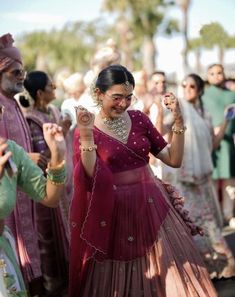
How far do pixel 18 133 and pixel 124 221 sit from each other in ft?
3.62

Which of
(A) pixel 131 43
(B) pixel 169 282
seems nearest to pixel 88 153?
(B) pixel 169 282

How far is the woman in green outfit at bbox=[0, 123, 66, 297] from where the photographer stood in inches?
109

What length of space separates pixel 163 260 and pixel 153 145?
77 centimetres

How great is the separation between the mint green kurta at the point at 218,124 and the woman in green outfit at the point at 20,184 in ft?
17.6

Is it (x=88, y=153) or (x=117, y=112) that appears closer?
(x=88, y=153)

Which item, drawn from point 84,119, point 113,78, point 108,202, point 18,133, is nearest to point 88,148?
point 84,119

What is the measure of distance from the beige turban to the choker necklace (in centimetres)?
92

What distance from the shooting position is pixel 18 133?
4488 millimetres

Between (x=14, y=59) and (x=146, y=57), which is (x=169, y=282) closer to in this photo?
(x=14, y=59)

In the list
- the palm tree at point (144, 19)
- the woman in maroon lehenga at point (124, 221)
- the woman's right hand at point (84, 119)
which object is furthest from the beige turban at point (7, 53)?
the palm tree at point (144, 19)

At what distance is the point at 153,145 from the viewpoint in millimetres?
4133

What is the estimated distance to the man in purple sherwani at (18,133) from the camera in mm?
4246

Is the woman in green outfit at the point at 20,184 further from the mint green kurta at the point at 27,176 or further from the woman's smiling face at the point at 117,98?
the woman's smiling face at the point at 117,98

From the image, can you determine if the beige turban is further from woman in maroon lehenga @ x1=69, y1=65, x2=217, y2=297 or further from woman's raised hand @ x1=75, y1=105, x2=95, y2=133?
woman's raised hand @ x1=75, y1=105, x2=95, y2=133
